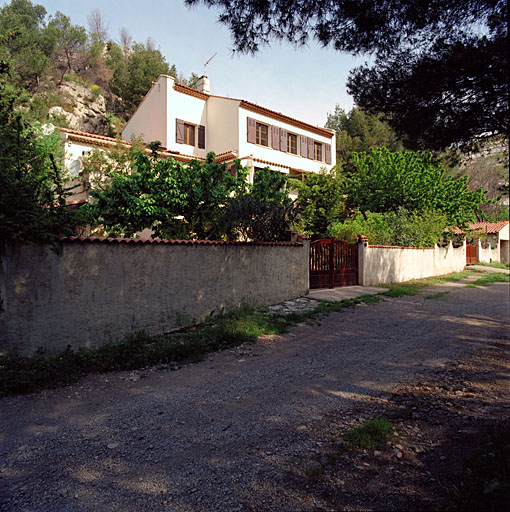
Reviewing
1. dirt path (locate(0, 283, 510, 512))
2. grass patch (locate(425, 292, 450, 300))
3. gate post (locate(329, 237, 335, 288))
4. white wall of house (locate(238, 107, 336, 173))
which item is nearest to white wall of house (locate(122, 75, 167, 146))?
white wall of house (locate(238, 107, 336, 173))

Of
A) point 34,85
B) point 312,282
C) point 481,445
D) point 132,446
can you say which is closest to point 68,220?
point 132,446

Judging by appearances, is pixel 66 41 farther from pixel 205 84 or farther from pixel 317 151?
pixel 317 151

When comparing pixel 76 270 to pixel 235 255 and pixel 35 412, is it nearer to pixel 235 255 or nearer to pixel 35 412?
pixel 35 412

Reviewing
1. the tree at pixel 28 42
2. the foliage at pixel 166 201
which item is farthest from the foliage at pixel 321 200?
the tree at pixel 28 42

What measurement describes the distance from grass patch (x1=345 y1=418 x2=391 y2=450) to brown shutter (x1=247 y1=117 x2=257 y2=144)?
818 inches

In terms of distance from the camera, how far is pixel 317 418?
3822mm

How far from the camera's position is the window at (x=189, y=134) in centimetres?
2278

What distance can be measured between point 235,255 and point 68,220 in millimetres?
4219

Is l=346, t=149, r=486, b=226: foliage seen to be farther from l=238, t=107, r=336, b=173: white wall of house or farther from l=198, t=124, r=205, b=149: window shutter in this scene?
l=198, t=124, r=205, b=149: window shutter

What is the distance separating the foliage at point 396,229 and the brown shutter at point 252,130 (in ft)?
25.7

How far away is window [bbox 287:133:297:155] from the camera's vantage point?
984 inches

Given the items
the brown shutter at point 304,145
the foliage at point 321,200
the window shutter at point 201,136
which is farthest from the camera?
the brown shutter at point 304,145

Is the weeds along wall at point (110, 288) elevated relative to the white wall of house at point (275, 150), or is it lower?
lower

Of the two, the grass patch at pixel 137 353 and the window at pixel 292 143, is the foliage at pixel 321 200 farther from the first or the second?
the grass patch at pixel 137 353
